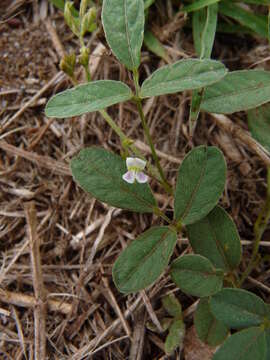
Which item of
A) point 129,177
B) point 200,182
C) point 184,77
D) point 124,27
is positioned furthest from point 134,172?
point 124,27

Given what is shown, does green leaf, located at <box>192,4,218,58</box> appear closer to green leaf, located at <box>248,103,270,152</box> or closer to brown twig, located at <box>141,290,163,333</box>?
green leaf, located at <box>248,103,270,152</box>

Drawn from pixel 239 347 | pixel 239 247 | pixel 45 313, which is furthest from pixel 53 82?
pixel 239 347

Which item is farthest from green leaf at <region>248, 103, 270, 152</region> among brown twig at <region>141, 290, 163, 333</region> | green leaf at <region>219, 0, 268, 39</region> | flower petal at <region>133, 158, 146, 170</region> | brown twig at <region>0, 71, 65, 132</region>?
brown twig at <region>0, 71, 65, 132</region>

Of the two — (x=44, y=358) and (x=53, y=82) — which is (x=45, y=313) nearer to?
(x=44, y=358)

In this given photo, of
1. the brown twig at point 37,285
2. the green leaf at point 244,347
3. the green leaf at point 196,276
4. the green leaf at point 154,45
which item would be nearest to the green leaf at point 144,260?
the green leaf at point 196,276

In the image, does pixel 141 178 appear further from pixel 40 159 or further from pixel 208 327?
pixel 40 159

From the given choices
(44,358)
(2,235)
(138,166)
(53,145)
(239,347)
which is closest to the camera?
(239,347)
